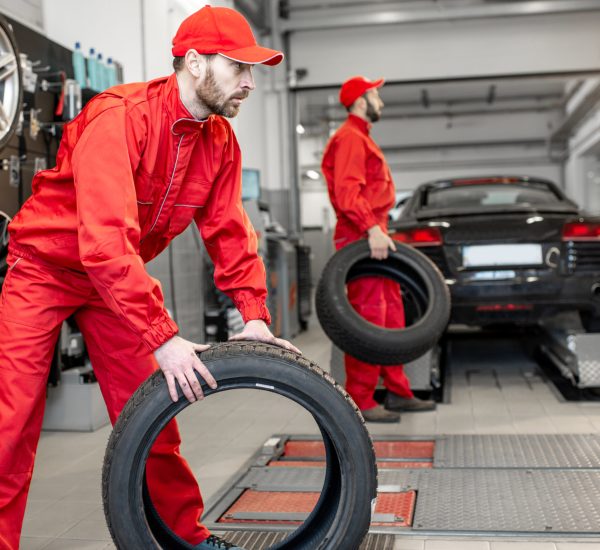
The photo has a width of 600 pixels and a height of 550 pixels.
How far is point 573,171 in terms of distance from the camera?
1717 cm

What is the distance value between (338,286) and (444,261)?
0.93m

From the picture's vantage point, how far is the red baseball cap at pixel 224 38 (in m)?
1.73

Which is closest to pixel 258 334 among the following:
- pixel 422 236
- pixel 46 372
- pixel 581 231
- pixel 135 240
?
pixel 135 240

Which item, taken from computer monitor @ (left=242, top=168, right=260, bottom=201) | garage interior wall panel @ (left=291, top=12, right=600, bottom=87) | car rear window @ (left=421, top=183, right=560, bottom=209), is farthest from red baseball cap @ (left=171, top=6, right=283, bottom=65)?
garage interior wall panel @ (left=291, top=12, right=600, bottom=87)

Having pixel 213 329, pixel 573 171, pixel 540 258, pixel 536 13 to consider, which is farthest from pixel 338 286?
pixel 573 171

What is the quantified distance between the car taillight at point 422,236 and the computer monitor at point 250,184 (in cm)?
318

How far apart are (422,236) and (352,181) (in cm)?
77

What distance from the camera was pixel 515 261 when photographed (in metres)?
4.25

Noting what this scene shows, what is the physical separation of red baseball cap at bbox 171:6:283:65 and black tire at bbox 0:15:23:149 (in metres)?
1.94

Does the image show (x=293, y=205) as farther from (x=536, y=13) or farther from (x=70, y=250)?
(x=70, y=250)

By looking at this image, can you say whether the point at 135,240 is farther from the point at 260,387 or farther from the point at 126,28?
the point at 126,28

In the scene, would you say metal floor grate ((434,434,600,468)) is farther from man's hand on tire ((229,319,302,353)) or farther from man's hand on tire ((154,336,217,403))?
man's hand on tire ((154,336,217,403))

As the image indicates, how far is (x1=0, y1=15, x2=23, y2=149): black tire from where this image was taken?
336 centimetres

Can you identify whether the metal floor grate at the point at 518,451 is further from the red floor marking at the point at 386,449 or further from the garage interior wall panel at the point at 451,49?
the garage interior wall panel at the point at 451,49
